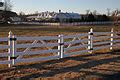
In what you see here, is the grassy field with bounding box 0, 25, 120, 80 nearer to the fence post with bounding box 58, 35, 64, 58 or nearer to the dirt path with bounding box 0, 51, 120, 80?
the dirt path with bounding box 0, 51, 120, 80

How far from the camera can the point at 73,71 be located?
1162cm

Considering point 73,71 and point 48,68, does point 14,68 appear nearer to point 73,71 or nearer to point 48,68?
point 48,68

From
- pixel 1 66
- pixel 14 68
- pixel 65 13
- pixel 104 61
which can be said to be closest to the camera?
pixel 14 68

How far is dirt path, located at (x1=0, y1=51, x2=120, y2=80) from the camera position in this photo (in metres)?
10.6

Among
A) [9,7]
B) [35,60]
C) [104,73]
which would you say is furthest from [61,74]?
[9,7]

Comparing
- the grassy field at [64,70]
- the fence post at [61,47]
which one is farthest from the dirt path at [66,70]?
the fence post at [61,47]

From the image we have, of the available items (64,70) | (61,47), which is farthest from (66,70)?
(61,47)

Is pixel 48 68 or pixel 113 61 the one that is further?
pixel 113 61

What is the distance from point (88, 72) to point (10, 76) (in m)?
2.81

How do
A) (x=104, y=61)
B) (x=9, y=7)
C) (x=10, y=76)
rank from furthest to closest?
(x=9, y=7), (x=104, y=61), (x=10, y=76)

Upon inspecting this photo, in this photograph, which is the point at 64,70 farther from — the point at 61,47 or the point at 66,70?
the point at 61,47

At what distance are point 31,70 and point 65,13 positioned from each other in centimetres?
16010

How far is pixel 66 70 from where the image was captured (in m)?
11.9

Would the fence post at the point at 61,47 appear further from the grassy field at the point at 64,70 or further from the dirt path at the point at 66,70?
the dirt path at the point at 66,70
